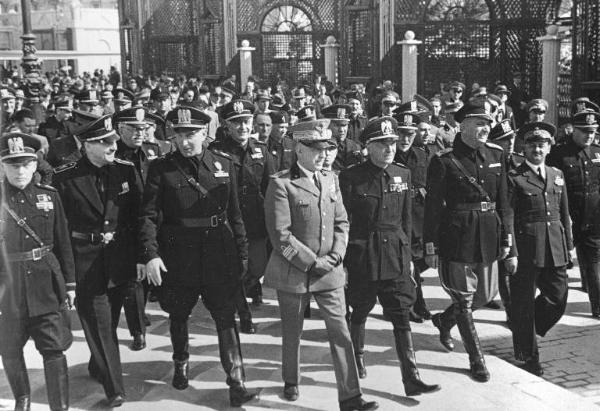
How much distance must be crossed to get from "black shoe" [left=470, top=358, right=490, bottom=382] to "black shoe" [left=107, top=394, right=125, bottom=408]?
251cm

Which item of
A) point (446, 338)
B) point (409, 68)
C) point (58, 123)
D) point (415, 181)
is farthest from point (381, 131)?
point (409, 68)

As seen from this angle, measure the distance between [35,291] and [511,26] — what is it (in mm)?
17947

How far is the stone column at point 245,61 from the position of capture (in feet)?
88.3

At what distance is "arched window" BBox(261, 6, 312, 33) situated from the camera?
27.2 meters

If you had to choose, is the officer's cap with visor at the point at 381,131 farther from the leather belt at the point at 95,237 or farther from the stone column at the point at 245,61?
the stone column at the point at 245,61

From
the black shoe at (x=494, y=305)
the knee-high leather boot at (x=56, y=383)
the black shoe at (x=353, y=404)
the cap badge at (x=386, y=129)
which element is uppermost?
the cap badge at (x=386, y=129)

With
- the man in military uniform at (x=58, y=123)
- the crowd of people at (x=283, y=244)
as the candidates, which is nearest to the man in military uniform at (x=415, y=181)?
the crowd of people at (x=283, y=244)

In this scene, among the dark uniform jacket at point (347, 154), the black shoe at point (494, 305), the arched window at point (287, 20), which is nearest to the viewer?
the black shoe at point (494, 305)

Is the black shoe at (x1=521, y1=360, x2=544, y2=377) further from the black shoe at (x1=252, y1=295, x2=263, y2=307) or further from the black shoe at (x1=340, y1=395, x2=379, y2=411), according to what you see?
the black shoe at (x1=252, y1=295, x2=263, y2=307)

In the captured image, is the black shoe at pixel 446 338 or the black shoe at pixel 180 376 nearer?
the black shoe at pixel 180 376

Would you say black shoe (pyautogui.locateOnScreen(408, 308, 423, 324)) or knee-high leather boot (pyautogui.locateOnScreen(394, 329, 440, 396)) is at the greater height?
knee-high leather boot (pyautogui.locateOnScreen(394, 329, 440, 396))

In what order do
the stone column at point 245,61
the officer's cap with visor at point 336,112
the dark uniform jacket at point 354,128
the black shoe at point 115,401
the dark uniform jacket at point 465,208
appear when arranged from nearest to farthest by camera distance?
the black shoe at point 115,401 < the dark uniform jacket at point 465,208 < the officer's cap with visor at point 336,112 < the dark uniform jacket at point 354,128 < the stone column at point 245,61

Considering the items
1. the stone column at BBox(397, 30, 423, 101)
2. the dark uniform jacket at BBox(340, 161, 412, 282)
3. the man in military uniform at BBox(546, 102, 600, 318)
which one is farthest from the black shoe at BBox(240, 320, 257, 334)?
the stone column at BBox(397, 30, 423, 101)

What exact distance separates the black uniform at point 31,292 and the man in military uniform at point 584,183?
4977mm
